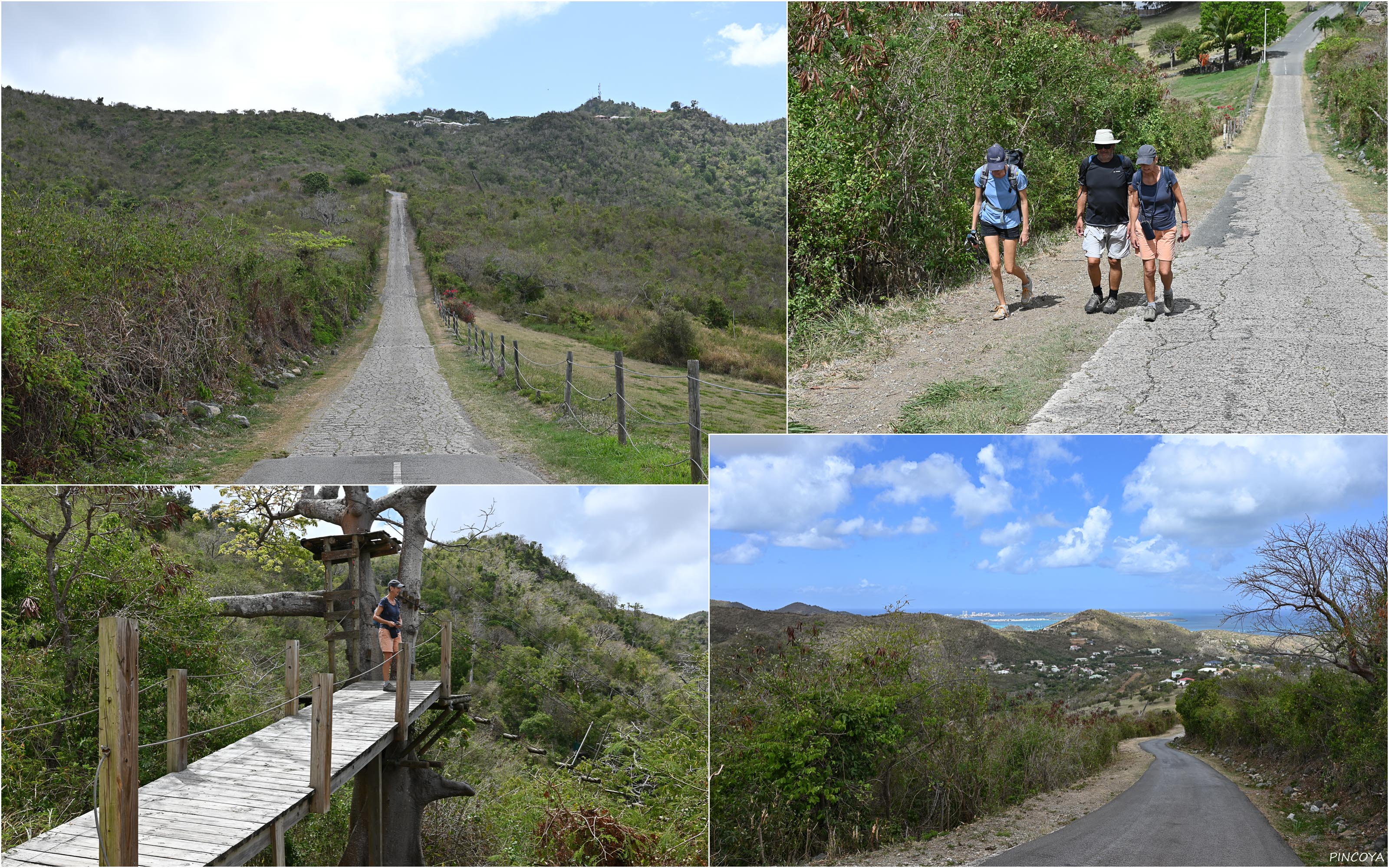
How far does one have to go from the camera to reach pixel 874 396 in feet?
23.1

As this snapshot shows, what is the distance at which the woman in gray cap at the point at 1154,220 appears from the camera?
732cm

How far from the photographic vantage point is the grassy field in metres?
8.89

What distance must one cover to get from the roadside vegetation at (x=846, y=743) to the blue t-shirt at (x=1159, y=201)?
4.34m

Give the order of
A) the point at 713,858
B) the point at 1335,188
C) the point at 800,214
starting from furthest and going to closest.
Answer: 1. the point at 1335,188
2. the point at 800,214
3. the point at 713,858

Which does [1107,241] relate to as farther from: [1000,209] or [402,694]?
[402,694]

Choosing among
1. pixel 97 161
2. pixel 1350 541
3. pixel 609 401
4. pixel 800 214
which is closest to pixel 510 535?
pixel 609 401

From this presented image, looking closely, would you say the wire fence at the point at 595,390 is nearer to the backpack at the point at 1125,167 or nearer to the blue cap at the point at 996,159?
the blue cap at the point at 996,159

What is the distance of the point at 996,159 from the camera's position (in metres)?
7.63

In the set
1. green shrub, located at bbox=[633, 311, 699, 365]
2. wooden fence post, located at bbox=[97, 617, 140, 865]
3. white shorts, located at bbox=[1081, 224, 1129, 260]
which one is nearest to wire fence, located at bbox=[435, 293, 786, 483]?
green shrub, located at bbox=[633, 311, 699, 365]

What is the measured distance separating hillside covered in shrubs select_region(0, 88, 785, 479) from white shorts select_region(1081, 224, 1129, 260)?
9.01 m

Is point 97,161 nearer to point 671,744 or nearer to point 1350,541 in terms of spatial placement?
point 671,744

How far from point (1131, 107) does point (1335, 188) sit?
3486 mm

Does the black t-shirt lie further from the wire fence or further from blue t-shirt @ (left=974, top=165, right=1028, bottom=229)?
the wire fence

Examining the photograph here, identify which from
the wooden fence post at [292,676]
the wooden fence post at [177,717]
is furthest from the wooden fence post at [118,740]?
the wooden fence post at [292,676]
